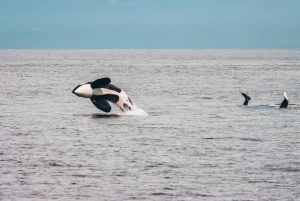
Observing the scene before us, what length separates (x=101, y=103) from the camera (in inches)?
1453

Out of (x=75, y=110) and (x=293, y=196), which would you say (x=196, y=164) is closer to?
(x=293, y=196)

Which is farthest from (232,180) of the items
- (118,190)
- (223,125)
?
(223,125)

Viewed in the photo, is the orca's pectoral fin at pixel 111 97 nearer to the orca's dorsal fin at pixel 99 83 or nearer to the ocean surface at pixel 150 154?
the orca's dorsal fin at pixel 99 83

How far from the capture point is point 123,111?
131 feet

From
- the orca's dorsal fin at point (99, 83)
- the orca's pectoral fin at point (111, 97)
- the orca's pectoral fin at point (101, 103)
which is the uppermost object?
the orca's dorsal fin at point (99, 83)

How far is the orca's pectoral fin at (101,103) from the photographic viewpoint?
1447 inches

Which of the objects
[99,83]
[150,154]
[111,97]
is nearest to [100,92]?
[99,83]

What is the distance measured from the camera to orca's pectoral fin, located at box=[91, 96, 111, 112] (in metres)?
36.8

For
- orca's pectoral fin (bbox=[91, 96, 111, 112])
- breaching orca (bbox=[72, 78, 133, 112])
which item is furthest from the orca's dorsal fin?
orca's pectoral fin (bbox=[91, 96, 111, 112])

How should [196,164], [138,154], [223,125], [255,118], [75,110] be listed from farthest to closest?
[75,110]
[255,118]
[223,125]
[138,154]
[196,164]

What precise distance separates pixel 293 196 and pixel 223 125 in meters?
16.0

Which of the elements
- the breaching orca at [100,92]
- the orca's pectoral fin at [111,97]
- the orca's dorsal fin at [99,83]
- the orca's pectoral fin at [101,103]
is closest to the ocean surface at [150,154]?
the orca's pectoral fin at [101,103]

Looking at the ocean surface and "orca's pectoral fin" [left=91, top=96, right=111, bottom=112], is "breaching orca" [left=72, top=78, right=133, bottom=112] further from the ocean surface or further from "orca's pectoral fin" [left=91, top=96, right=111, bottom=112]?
the ocean surface

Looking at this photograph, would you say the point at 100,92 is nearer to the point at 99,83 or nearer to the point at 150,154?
the point at 99,83
